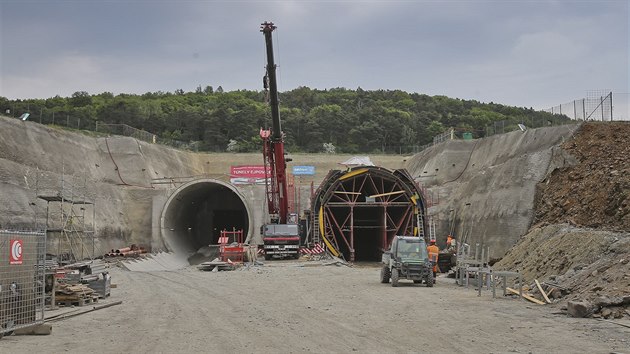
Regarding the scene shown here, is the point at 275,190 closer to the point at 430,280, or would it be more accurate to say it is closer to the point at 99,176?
the point at 99,176

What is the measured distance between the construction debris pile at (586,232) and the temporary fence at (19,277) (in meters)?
11.2

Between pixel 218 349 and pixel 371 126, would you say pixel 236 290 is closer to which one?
pixel 218 349

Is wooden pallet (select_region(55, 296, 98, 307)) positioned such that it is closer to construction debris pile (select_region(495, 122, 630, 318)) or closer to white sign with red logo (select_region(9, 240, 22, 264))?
white sign with red logo (select_region(9, 240, 22, 264))

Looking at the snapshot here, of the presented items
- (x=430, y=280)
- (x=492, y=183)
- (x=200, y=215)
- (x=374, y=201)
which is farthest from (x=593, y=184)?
(x=200, y=215)

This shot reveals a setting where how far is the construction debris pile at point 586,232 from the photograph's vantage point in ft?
46.9

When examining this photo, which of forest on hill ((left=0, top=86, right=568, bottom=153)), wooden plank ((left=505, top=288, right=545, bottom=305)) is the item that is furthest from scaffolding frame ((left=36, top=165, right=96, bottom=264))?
forest on hill ((left=0, top=86, right=568, bottom=153))

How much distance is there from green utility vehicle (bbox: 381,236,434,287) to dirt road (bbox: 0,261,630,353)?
1284 mm

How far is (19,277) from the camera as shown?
1063 cm

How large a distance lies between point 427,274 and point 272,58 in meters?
14.7

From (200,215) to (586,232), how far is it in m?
37.5

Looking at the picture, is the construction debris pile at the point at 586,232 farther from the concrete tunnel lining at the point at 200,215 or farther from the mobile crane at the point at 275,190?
the concrete tunnel lining at the point at 200,215

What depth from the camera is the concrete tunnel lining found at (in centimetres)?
4022

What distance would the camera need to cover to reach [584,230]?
20.5m

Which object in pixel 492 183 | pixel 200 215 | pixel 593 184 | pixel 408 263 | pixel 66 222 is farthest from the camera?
pixel 200 215
